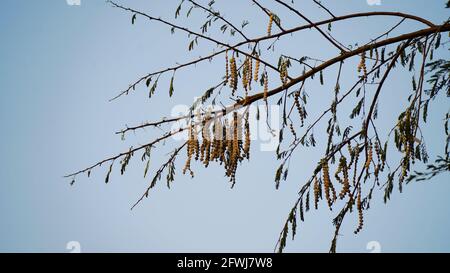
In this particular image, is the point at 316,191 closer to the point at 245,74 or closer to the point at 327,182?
the point at 327,182

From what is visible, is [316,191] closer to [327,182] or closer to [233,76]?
[327,182]

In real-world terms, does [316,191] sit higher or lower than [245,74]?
lower

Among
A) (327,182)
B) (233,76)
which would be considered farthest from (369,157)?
(233,76)

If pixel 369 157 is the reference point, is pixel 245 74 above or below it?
above

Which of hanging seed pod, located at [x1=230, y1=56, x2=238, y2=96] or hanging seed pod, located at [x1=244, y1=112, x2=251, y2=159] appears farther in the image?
hanging seed pod, located at [x1=230, y1=56, x2=238, y2=96]

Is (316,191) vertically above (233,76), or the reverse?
(233,76)

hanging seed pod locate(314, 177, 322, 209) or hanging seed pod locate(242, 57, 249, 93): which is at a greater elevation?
hanging seed pod locate(242, 57, 249, 93)

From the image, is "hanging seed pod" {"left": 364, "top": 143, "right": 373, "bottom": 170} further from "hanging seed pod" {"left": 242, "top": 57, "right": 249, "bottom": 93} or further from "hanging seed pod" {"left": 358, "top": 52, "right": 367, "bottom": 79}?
"hanging seed pod" {"left": 242, "top": 57, "right": 249, "bottom": 93}

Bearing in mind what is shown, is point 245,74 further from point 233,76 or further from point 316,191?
point 316,191

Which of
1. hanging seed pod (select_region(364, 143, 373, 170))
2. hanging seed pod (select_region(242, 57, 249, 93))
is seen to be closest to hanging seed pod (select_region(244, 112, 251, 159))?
hanging seed pod (select_region(242, 57, 249, 93))

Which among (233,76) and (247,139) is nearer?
(247,139)

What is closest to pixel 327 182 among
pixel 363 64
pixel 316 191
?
pixel 316 191

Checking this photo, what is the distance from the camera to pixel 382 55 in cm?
239
